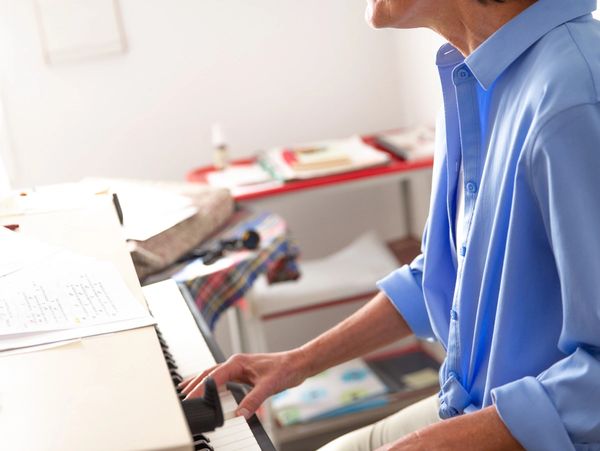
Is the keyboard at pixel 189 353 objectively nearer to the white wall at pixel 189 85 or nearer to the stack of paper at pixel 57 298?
the stack of paper at pixel 57 298

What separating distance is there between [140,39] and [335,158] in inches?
33.5

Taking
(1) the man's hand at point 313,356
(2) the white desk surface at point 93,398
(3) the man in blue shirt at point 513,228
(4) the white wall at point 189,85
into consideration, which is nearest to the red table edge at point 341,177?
(4) the white wall at point 189,85

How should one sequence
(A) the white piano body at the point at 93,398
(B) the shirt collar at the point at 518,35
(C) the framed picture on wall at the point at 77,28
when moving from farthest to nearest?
(C) the framed picture on wall at the point at 77,28 → (B) the shirt collar at the point at 518,35 → (A) the white piano body at the point at 93,398

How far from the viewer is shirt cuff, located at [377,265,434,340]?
137 cm

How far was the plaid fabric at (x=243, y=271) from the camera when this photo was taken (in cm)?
193

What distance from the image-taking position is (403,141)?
2.80 m

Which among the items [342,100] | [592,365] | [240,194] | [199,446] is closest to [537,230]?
[592,365]

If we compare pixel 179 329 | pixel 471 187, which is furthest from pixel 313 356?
pixel 471 187

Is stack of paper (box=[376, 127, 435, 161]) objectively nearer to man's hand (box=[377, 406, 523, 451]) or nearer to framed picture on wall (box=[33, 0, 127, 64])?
framed picture on wall (box=[33, 0, 127, 64])

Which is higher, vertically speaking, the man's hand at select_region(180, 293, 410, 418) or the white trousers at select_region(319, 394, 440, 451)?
the man's hand at select_region(180, 293, 410, 418)

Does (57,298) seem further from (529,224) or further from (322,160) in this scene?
(322,160)

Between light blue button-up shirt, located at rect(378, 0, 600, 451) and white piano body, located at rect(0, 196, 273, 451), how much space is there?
318 millimetres

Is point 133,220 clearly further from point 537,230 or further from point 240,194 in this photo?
point 537,230

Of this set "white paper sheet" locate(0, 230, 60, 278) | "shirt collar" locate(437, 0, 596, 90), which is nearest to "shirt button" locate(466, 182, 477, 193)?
"shirt collar" locate(437, 0, 596, 90)
